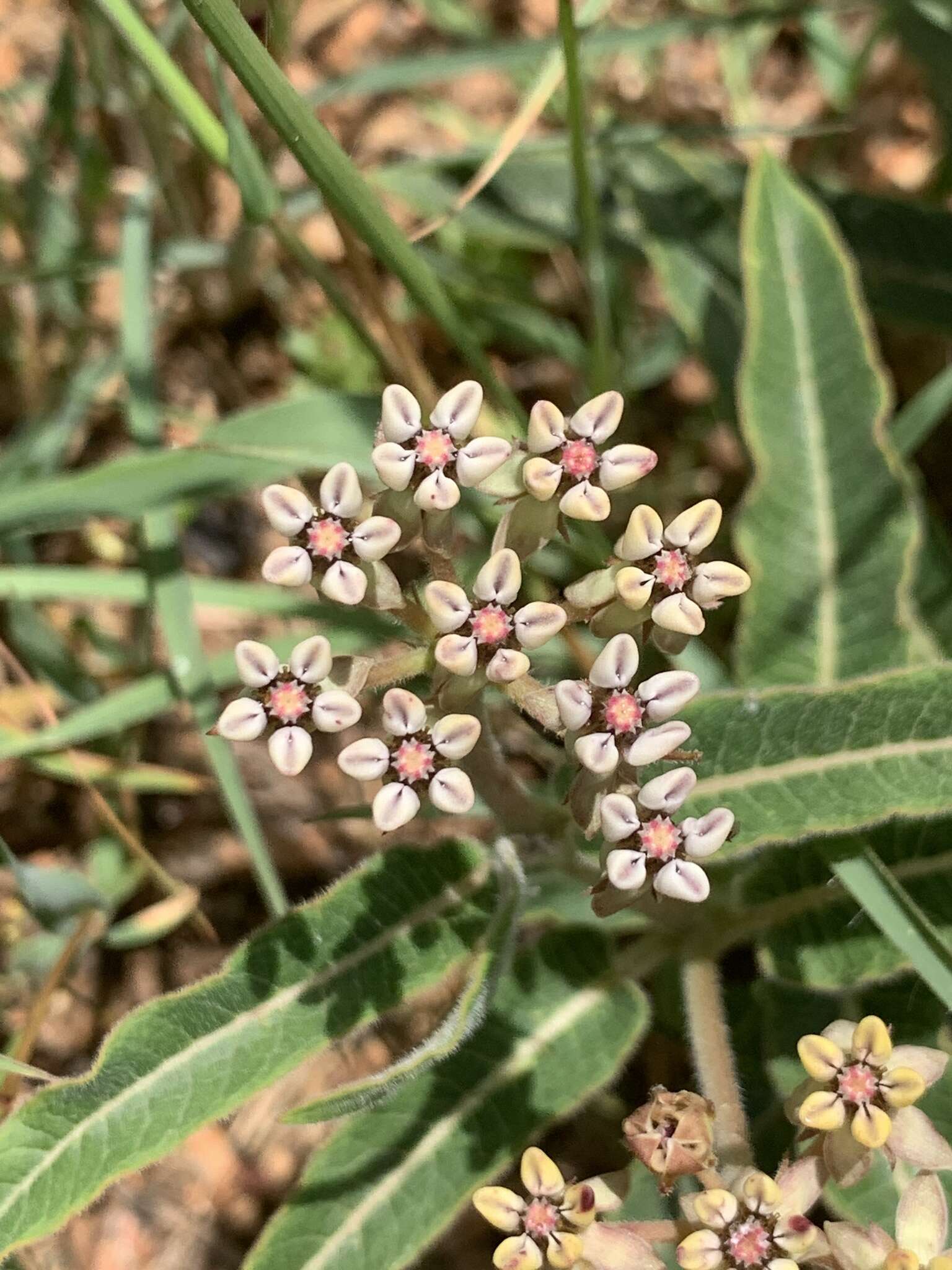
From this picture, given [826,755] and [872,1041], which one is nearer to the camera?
[872,1041]

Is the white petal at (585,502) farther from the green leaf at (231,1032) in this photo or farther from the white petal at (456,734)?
the green leaf at (231,1032)

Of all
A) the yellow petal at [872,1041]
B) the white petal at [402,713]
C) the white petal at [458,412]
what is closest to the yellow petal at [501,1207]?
the yellow petal at [872,1041]

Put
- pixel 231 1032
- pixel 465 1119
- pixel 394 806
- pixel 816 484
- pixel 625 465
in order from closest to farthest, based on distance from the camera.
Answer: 1. pixel 394 806
2. pixel 625 465
3. pixel 231 1032
4. pixel 465 1119
5. pixel 816 484

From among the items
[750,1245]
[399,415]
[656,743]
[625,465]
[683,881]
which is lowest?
[750,1245]

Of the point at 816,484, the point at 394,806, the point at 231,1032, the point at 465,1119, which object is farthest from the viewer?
the point at 816,484

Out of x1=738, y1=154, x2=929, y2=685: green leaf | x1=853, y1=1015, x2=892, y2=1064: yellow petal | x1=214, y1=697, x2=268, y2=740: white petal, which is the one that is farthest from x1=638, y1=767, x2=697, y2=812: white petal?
x1=738, y1=154, x2=929, y2=685: green leaf

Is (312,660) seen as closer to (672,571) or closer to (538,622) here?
(538,622)

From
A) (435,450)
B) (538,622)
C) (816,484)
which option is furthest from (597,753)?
(816,484)
